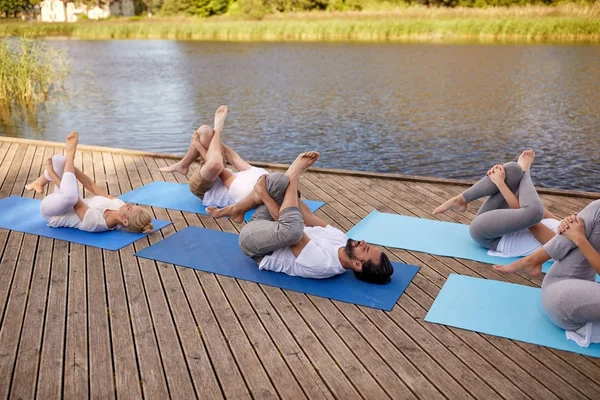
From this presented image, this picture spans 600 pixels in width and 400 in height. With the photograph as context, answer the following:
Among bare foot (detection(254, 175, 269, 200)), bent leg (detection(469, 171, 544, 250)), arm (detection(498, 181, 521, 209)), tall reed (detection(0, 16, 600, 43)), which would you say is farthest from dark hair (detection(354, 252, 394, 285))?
tall reed (detection(0, 16, 600, 43))

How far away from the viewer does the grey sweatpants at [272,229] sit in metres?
2.98

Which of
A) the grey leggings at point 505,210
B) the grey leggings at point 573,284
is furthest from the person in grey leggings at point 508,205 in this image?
the grey leggings at point 573,284

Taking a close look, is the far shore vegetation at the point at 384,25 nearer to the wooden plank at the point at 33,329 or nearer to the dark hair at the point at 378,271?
the wooden plank at the point at 33,329

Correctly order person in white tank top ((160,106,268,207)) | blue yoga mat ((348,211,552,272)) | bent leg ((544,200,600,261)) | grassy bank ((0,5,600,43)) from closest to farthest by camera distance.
Answer: bent leg ((544,200,600,261)) → blue yoga mat ((348,211,552,272)) → person in white tank top ((160,106,268,207)) → grassy bank ((0,5,600,43))

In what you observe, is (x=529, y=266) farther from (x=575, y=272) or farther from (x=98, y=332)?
(x=98, y=332)

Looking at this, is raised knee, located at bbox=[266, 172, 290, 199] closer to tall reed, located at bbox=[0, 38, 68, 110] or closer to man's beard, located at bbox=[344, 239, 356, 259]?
man's beard, located at bbox=[344, 239, 356, 259]

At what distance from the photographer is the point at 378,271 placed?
296 cm

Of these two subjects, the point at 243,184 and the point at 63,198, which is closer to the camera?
the point at 63,198

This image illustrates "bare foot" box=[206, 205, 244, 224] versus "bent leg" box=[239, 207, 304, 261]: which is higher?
"bent leg" box=[239, 207, 304, 261]

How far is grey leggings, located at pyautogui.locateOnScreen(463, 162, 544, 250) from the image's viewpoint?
3250 mm

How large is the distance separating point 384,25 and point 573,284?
75.7 ft

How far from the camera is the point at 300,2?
3409cm

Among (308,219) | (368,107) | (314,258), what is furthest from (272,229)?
(368,107)

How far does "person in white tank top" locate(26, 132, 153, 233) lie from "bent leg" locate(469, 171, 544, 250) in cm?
202
